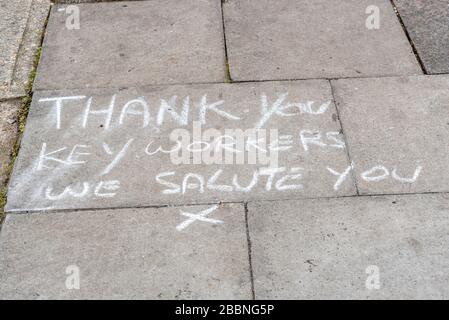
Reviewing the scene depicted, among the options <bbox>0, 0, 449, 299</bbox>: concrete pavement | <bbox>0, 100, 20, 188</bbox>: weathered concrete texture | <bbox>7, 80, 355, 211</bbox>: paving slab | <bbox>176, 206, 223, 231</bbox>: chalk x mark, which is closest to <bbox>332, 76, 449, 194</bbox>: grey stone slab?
<bbox>0, 0, 449, 299</bbox>: concrete pavement

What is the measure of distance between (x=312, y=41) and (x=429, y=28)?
50.2 inches

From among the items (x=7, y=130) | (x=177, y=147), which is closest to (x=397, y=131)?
(x=177, y=147)

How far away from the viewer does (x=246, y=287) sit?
12.3ft

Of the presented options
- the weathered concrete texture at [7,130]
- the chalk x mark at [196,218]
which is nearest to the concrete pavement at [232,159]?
the chalk x mark at [196,218]

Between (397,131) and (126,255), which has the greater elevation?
(126,255)

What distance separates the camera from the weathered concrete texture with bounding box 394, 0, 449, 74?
213 inches

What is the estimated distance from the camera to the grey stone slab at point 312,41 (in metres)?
5.30

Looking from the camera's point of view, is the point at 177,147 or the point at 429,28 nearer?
the point at 177,147

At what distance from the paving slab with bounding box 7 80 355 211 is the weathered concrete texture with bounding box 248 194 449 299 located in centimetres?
20

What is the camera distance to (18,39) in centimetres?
576

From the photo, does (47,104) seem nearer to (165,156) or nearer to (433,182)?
(165,156)

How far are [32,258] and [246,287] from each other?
1.52m

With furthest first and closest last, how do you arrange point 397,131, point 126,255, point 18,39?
point 18,39 → point 397,131 → point 126,255

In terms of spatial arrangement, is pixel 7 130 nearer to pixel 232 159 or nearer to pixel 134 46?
pixel 134 46
